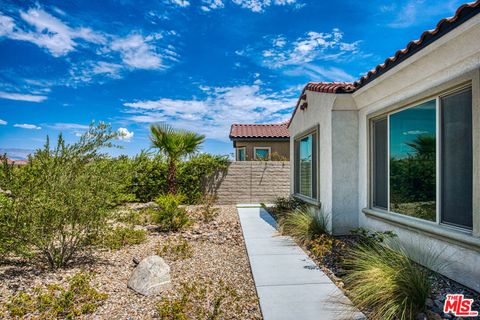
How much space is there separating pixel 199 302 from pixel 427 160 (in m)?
4.02

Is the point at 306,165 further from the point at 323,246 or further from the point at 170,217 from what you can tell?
the point at 170,217

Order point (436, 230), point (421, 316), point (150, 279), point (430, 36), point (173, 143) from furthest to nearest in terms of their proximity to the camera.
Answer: point (173, 143)
point (436, 230)
point (150, 279)
point (430, 36)
point (421, 316)

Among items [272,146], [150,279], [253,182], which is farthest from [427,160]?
[272,146]

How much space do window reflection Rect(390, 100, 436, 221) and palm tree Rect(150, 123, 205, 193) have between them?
8654 mm

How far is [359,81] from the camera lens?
224 inches

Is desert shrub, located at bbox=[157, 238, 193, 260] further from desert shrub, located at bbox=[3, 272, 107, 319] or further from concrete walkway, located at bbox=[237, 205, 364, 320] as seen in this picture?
desert shrub, located at bbox=[3, 272, 107, 319]

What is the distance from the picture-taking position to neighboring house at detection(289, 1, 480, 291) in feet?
11.5

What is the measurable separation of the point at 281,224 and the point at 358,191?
2.09 m

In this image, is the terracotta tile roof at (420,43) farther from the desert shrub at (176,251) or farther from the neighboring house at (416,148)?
the desert shrub at (176,251)

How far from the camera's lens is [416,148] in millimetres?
4750

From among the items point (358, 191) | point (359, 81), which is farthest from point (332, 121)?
point (358, 191)

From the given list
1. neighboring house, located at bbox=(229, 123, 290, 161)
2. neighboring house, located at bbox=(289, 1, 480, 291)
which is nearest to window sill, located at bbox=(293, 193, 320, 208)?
neighboring house, located at bbox=(289, 1, 480, 291)

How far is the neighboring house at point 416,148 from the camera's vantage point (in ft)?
11.5

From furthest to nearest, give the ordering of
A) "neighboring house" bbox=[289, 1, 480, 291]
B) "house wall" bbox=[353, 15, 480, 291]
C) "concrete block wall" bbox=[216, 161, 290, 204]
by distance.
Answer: "concrete block wall" bbox=[216, 161, 290, 204] → "neighboring house" bbox=[289, 1, 480, 291] → "house wall" bbox=[353, 15, 480, 291]
